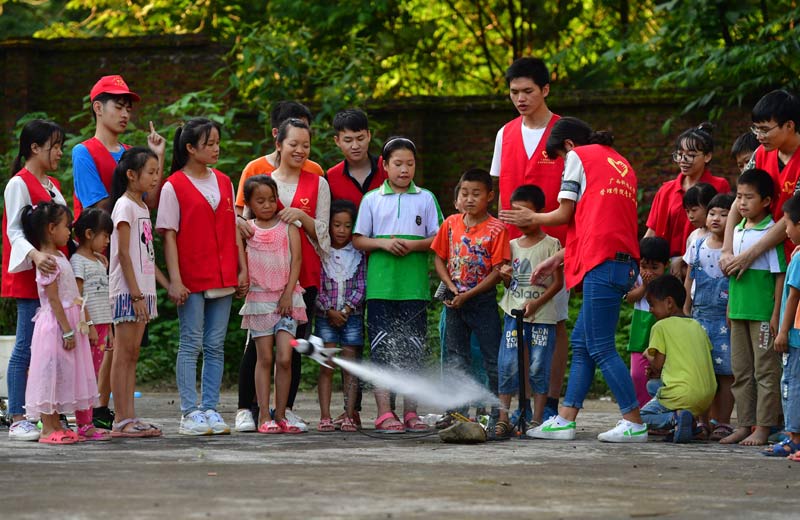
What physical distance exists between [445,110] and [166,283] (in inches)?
305

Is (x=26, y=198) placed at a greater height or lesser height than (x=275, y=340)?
greater

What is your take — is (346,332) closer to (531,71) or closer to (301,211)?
(301,211)

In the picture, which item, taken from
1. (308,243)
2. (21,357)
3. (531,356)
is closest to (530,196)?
(531,356)

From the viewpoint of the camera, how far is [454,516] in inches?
191

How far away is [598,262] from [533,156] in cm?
115

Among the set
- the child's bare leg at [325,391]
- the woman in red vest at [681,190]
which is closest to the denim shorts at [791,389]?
the woman in red vest at [681,190]

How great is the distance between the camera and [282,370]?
8289 millimetres

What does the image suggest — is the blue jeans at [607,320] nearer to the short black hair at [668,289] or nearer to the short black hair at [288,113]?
the short black hair at [668,289]

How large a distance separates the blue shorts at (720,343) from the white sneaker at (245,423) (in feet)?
10.0

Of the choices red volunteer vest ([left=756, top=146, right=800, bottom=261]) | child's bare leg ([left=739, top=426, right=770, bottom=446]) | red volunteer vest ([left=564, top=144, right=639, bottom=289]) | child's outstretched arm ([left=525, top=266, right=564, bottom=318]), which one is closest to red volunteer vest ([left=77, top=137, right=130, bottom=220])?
child's outstretched arm ([left=525, top=266, right=564, bottom=318])

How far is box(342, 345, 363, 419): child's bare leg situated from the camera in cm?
848

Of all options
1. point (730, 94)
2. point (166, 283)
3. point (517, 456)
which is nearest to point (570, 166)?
point (517, 456)

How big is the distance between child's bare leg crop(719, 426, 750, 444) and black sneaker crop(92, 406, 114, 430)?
3988mm

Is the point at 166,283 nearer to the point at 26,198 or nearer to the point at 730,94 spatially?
the point at 26,198
